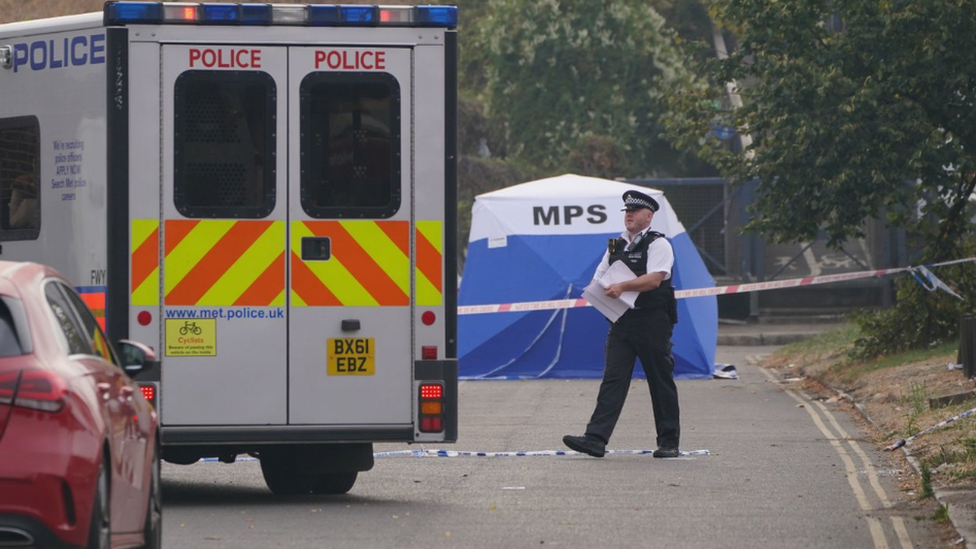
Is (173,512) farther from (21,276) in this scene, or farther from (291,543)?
(21,276)

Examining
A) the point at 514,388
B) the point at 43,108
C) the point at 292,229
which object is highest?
the point at 43,108

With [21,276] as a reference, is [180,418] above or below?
below

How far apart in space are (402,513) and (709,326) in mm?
13016

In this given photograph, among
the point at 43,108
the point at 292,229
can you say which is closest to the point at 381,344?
the point at 292,229

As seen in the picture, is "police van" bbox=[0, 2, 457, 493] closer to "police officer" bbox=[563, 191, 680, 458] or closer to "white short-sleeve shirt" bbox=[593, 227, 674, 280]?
"police officer" bbox=[563, 191, 680, 458]

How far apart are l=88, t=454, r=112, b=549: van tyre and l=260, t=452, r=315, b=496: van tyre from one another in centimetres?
422

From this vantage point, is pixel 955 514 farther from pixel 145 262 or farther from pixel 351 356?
pixel 145 262

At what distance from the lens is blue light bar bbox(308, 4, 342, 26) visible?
32.8 feet

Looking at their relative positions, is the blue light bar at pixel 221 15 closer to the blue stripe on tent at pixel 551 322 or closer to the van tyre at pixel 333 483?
the van tyre at pixel 333 483

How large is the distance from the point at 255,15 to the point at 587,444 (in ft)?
14.1

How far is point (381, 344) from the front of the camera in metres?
10.0

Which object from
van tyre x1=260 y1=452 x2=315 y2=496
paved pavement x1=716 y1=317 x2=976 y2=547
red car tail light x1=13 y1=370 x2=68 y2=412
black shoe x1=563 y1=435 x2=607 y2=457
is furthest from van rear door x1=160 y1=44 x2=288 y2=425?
paved pavement x1=716 y1=317 x2=976 y2=547

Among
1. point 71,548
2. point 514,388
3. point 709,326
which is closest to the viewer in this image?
point 71,548

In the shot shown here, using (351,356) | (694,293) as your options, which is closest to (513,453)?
(351,356)
